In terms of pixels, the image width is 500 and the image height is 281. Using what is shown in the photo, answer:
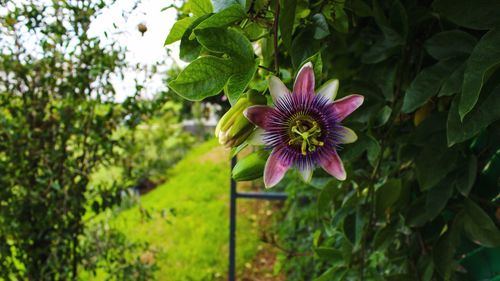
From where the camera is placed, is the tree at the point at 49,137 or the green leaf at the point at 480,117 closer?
the green leaf at the point at 480,117

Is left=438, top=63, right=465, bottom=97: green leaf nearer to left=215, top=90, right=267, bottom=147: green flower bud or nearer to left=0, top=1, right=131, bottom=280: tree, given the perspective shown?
left=215, top=90, right=267, bottom=147: green flower bud

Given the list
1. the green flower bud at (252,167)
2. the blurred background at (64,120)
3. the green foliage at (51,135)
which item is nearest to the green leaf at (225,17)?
the green flower bud at (252,167)

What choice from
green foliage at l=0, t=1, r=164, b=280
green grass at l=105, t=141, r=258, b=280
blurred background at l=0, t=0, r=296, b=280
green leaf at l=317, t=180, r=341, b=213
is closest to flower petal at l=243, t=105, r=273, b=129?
green leaf at l=317, t=180, r=341, b=213

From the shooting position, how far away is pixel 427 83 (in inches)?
18.4

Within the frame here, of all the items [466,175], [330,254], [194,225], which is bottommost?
[194,225]

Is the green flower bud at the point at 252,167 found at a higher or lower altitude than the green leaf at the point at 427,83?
lower

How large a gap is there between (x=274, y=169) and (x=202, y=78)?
0.09 m

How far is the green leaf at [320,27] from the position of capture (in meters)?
0.42

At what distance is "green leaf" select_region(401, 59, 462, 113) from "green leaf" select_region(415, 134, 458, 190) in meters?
0.08

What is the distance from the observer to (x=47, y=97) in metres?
1.08

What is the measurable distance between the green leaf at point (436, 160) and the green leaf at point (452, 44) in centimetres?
Answer: 10

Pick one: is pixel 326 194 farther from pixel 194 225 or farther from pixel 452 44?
pixel 194 225

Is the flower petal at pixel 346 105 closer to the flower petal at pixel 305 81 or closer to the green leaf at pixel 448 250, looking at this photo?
the flower petal at pixel 305 81

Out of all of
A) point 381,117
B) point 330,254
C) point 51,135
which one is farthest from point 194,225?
point 381,117
